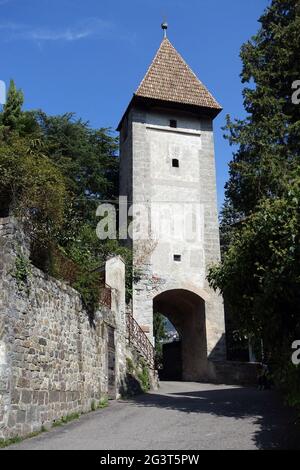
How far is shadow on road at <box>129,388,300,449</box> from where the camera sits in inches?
293

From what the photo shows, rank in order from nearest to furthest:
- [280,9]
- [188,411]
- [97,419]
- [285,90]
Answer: [97,419] < [188,411] < [285,90] < [280,9]

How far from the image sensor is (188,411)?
412 inches

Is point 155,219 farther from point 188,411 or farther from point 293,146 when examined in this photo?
point 188,411

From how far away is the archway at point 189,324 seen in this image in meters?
22.4

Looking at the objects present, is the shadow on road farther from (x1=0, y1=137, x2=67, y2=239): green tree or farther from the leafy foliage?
(x1=0, y1=137, x2=67, y2=239): green tree

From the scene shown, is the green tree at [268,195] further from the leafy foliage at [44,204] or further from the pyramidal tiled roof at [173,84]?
the pyramidal tiled roof at [173,84]

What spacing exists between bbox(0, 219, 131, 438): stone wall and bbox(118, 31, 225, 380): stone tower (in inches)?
396

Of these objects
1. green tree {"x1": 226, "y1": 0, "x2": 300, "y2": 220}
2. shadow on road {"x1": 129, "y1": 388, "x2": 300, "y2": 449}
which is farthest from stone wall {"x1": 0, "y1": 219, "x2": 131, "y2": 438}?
green tree {"x1": 226, "y1": 0, "x2": 300, "y2": 220}

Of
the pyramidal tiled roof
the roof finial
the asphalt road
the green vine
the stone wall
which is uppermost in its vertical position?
the roof finial

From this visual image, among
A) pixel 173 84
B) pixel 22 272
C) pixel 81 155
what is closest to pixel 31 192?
pixel 22 272

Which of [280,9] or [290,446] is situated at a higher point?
[280,9]

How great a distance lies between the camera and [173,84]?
25391 mm
